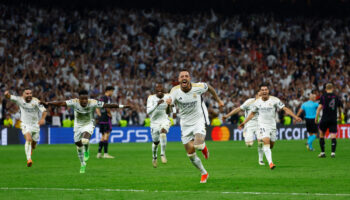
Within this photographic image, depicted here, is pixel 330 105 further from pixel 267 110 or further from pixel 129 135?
pixel 129 135

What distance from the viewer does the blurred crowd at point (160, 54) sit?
36.6m

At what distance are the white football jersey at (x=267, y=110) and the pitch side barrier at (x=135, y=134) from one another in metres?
19.2

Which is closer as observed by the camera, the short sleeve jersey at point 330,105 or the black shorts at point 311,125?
the short sleeve jersey at point 330,105

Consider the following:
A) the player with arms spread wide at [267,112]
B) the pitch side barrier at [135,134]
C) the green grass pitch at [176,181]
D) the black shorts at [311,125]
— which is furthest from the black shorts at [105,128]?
the pitch side barrier at [135,134]

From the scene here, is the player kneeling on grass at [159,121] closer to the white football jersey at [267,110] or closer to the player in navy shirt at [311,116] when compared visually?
the white football jersey at [267,110]

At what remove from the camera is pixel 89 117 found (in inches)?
→ 646

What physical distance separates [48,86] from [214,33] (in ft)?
52.7

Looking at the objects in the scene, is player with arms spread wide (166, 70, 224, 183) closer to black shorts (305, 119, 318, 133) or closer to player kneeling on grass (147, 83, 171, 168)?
player kneeling on grass (147, 83, 171, 168)

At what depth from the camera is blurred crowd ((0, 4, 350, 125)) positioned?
36625mm

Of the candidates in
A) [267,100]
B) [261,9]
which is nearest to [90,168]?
[267,100]

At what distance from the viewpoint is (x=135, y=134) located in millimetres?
37156

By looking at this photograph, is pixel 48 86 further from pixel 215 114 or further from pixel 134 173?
pixel 134 173

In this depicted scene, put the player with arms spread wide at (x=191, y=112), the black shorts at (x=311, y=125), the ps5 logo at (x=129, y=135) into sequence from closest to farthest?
the player with arms spread wide at (x=191, y=112)
the black shorts at (x=311, y=125)
the ps5 logo at (x=129, y=135)

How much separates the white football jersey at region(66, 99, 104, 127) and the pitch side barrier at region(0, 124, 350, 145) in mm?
17706
